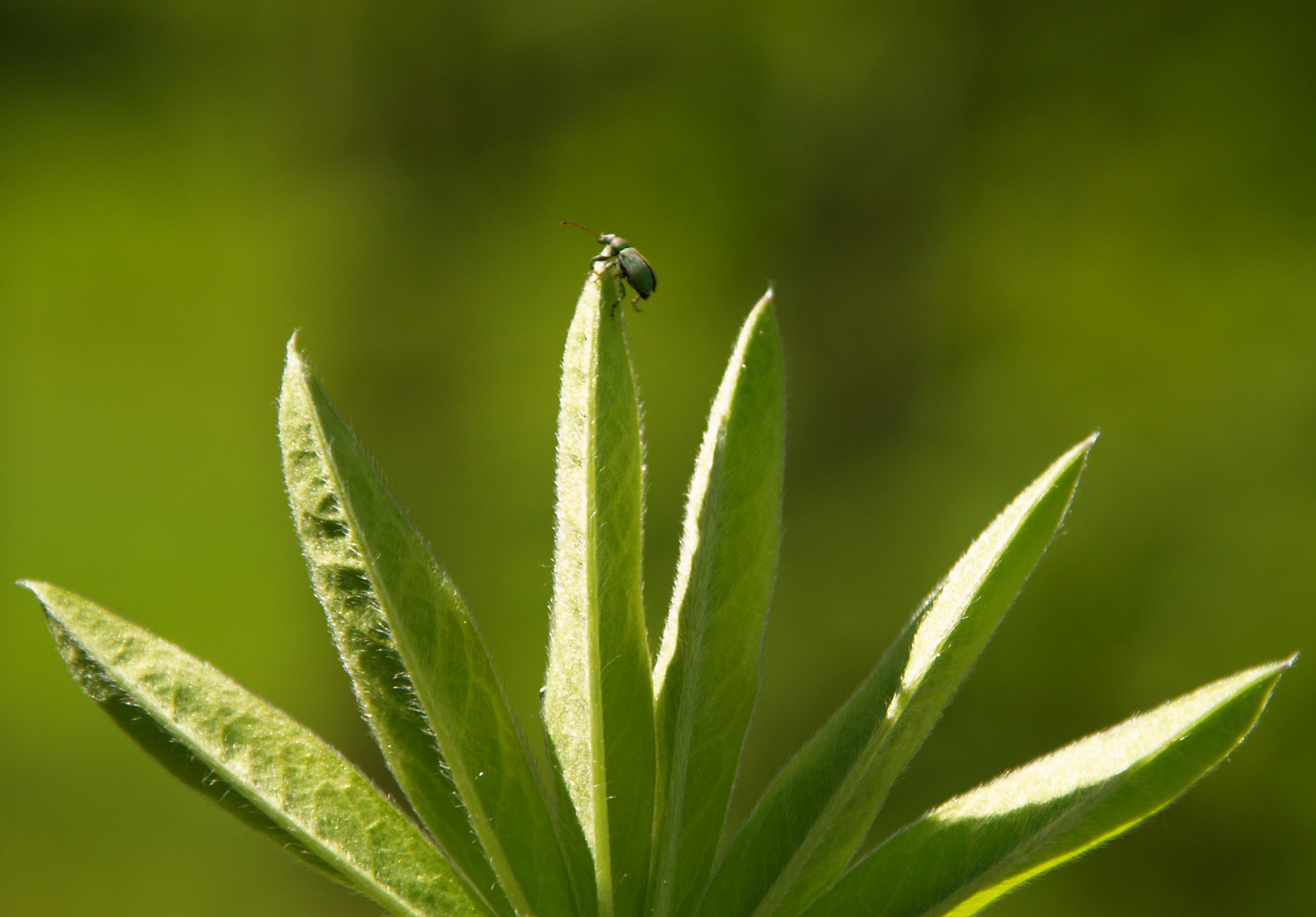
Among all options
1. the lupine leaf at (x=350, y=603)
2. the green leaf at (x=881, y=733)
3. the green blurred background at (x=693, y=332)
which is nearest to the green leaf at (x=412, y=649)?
the lupine leaf at (x=350, y=603)

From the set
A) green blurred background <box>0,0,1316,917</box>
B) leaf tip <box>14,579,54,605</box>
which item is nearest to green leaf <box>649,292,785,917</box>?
leaf tip <box>14,579,54,605</box>

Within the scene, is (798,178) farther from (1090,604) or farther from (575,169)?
(1090,604)

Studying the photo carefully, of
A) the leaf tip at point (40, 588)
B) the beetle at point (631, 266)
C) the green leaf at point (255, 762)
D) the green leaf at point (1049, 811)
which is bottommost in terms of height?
the green leaf at point (1049, 811)

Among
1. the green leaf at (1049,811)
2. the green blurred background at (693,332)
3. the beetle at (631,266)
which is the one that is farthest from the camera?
the green blurred background at (693,332)

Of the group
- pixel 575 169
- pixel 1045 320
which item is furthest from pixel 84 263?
pixel 1045 320

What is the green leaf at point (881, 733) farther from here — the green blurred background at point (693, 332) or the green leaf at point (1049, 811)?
the green blurred background at point (693, 332)

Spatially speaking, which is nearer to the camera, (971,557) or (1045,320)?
(971,557)

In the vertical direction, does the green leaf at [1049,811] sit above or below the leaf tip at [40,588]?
below
